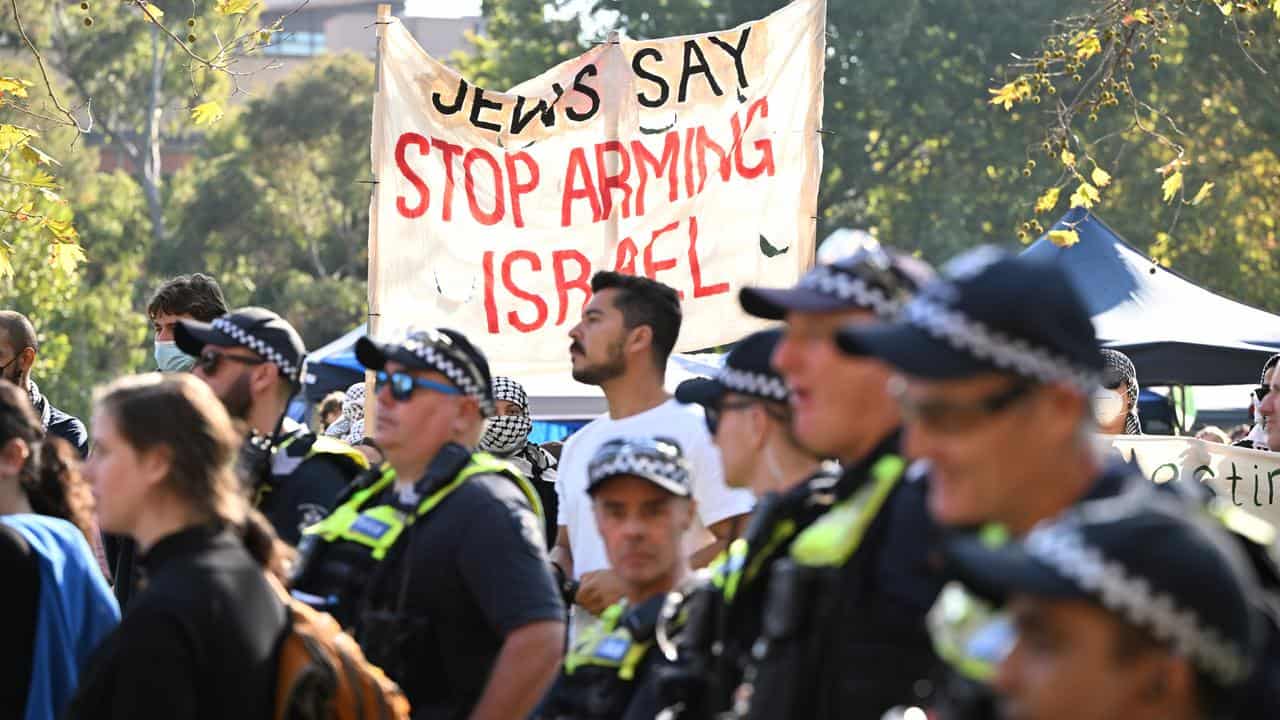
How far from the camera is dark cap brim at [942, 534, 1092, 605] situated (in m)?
2.18

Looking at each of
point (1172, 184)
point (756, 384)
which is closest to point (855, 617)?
point (756, 384)

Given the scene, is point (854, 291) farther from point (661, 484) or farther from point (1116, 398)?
point (1116, 398)

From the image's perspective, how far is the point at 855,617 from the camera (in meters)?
3.14

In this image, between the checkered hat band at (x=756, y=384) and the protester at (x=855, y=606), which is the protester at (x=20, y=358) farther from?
the protester at (x=855, y=606)

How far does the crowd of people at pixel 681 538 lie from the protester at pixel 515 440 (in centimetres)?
149

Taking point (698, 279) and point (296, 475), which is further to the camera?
point (698, 279)

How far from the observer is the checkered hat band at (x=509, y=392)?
8.20 metres

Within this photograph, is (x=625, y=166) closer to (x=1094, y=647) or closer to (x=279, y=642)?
(x=279, y=642)

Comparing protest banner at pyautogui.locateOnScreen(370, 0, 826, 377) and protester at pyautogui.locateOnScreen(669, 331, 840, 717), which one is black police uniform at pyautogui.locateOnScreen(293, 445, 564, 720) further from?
protest banner at pyautogui.locateOnScreen(370, 0, 826, 377)

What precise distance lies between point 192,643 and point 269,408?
233 centimetres

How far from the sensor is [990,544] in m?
2.40

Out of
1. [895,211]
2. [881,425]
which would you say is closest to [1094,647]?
[881,425]

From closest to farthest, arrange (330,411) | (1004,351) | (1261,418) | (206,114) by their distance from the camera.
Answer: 1. (1004,351)
2. (206,114)
3. (1261,418)
4. (330,411)

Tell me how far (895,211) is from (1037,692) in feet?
117
